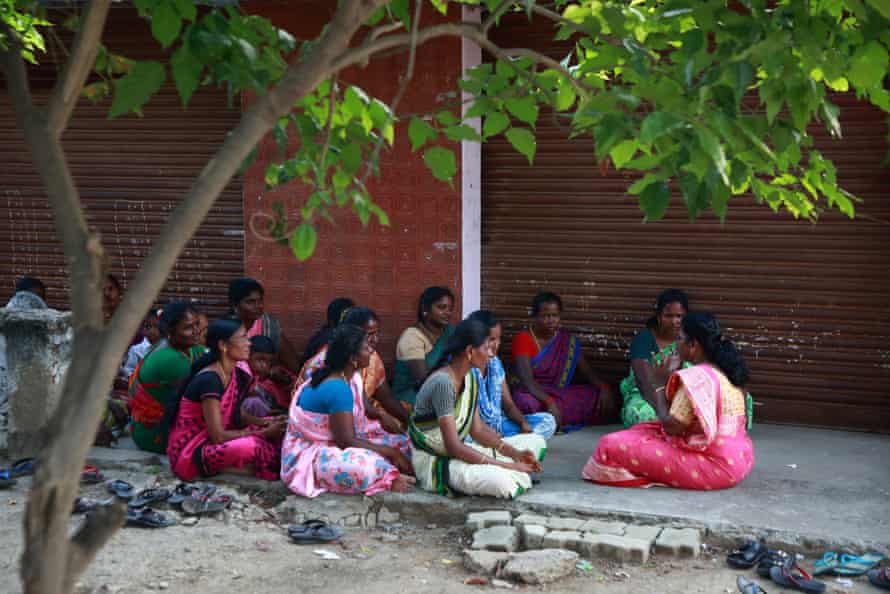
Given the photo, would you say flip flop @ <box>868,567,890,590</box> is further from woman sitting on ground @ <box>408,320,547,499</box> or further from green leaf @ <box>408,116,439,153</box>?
green leaf @ <box>408,116,439,153</box>

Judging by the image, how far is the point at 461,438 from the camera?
5.67 m

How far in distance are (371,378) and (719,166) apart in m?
4.62

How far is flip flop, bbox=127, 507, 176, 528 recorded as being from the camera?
5328 millimetres

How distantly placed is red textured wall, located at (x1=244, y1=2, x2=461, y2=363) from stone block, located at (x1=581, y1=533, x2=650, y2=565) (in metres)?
2.88

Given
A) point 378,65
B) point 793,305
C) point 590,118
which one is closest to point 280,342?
point 378,65

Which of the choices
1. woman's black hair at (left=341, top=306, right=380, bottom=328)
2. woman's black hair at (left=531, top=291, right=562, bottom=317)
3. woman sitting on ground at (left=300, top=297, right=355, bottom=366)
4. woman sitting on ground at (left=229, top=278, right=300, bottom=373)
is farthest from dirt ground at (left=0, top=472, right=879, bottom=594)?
woman's black hair at (left=531, top=291, right=562, bottom=317)

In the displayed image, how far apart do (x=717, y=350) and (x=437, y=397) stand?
1526 millimetres

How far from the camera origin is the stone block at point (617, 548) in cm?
479

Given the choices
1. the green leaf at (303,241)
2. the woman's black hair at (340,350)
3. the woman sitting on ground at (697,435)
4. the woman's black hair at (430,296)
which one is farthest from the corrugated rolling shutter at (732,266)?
the green leaf at (303,241)

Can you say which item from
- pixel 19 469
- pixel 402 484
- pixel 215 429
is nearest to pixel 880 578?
pixel 402 484

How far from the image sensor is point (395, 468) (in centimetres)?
570

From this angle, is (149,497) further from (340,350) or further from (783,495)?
(783,495)

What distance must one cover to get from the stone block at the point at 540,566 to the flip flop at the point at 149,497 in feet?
6.82

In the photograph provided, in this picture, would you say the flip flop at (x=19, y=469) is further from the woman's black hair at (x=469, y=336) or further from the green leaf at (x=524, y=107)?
the green leaf at (x=524, y=107)
